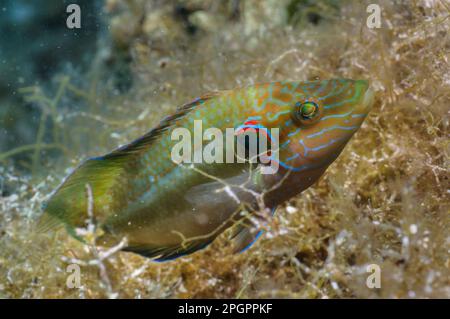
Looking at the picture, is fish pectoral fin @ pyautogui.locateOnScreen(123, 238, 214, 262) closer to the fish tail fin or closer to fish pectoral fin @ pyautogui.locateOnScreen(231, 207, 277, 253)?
fish pectoral fin @ pyautogui.locateOnScreen(231, 207, 277, 253)

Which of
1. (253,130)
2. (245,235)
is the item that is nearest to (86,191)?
(245,235)

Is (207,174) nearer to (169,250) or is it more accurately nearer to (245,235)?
(245,235)

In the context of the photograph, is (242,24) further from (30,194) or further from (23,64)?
(23,64)

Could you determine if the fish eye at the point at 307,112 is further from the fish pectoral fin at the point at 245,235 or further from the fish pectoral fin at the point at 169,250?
the fish pectoral fin at the point at 169,250

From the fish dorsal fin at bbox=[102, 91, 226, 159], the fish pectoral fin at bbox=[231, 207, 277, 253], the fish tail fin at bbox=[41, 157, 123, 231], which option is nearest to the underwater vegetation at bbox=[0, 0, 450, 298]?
the fish pectoral fin at bbox=[231, 207, 277, 253]

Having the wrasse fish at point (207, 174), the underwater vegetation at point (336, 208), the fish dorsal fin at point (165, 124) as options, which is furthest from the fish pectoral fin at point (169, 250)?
the fish dorsal fin at point (165, 124)
